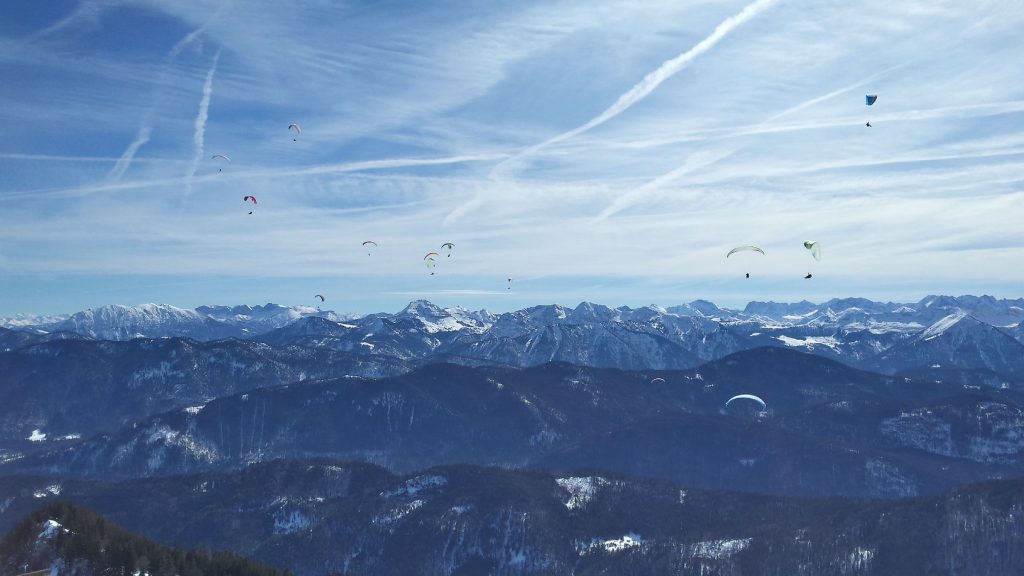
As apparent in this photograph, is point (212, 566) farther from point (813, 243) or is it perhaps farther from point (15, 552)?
point (813, 243)

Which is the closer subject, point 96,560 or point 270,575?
point 96,560

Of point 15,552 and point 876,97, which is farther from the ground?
point 876,97

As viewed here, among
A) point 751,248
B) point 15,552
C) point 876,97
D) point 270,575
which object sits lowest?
point 270,575

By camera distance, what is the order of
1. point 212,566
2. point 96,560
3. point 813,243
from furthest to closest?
point 813,243, point 212,566, point 96,560

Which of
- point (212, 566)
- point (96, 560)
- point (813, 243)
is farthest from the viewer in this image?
point (813, 243)

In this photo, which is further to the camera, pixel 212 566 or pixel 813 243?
pixel 813 243

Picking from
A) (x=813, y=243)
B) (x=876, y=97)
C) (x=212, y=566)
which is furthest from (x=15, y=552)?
(x=876, y=97)

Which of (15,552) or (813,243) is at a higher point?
(813,243)

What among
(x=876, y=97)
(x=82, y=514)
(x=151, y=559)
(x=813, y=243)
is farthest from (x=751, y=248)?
(x=82, y=514)

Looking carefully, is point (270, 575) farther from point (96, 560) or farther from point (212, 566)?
point (96, 560)
